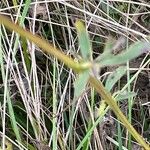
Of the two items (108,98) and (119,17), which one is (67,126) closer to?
(119,17)

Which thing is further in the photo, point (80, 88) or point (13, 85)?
point (13, 85)

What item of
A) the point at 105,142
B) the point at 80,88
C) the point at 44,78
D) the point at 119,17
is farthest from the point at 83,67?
the point at 119,17

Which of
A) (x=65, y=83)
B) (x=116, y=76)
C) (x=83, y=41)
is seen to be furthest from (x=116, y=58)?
(x=65, y=83)

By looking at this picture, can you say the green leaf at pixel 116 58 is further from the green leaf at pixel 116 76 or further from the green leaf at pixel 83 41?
the green leaf at pixel 116 76

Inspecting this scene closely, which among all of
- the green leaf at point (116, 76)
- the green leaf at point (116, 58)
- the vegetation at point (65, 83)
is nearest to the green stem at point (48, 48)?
the green leaf at point (116, 58)

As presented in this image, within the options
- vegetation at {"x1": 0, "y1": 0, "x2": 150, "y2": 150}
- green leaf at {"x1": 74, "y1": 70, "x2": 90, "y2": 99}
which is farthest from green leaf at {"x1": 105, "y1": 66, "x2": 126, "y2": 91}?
vegetation at {"x1": 0, "y1": 0, "x2": 150, "y2": 150}

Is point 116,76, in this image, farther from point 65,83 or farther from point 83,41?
point 65,83

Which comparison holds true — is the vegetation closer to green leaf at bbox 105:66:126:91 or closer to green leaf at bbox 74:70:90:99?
green leaf at bbox 105:66:126:91

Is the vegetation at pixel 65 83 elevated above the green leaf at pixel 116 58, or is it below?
below
